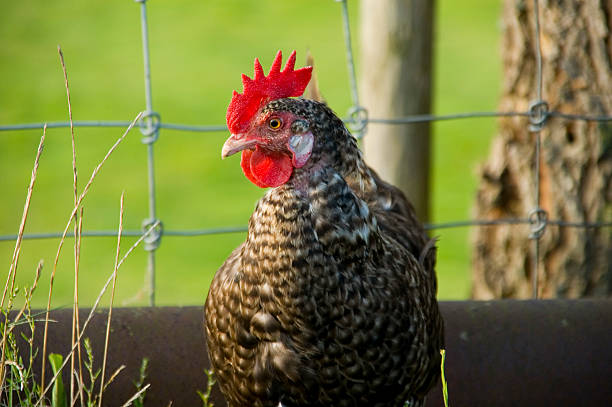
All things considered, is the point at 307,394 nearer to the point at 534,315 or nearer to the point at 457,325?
the point at 457,325

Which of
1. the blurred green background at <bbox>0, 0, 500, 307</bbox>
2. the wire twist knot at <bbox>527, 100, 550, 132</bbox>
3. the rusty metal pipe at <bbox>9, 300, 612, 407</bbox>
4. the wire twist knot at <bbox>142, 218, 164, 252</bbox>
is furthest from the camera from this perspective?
the blurred green background at <bbox>0, 0, 500, 307</bbox>

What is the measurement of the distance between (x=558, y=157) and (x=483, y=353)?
1207mm

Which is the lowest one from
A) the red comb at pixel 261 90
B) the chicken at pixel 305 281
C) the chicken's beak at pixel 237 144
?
the chicken at pixel 305 281

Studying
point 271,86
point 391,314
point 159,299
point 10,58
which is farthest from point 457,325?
point 10,58

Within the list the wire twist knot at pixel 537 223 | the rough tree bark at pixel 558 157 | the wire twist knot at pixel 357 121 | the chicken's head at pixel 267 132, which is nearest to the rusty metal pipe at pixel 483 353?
the wire twist knot at pixel 537 223

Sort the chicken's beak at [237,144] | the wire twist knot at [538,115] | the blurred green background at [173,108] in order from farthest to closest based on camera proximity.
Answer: the blurred green background at [173,108] → the wire twist knot at [538,115] → the chicken's beak at [237,144]

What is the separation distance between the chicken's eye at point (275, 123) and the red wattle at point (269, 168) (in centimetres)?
6

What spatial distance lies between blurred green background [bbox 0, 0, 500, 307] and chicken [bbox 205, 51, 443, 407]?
314 centimetres

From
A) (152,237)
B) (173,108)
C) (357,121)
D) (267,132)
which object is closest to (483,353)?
(357,121)

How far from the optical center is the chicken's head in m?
1.88

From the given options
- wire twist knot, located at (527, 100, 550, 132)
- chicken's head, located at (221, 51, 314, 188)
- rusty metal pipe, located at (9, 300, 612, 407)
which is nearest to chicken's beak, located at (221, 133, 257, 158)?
chicken's head, located at (221, 51, 314, 188)

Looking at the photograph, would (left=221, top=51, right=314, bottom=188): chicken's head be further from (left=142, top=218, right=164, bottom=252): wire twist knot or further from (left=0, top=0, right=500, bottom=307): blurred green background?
(left=0, top=0, right=500, bottom=307): blurred green background

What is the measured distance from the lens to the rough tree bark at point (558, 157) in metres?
3.19

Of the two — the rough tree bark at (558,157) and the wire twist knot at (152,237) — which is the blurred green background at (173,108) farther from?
the wire twist knot at (152,237)
